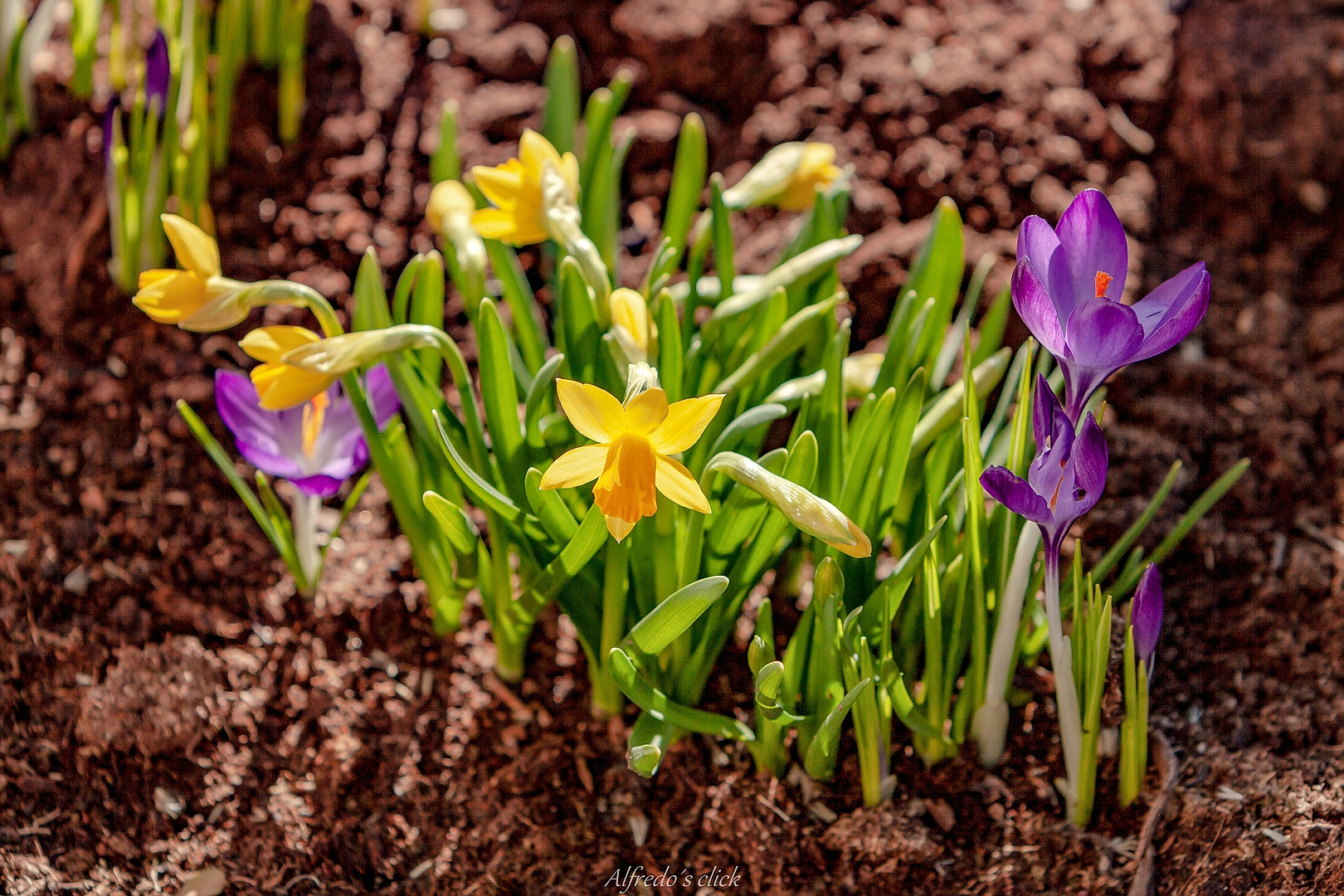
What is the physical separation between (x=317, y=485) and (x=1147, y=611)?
1.00 m

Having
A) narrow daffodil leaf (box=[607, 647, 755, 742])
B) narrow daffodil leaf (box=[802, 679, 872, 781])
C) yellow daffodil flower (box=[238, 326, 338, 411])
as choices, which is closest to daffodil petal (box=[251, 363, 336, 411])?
yellow daffodil flower (box=[238, 326, 338, 411])

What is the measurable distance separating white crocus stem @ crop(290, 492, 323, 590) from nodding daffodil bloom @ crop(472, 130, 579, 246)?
16.8 inches

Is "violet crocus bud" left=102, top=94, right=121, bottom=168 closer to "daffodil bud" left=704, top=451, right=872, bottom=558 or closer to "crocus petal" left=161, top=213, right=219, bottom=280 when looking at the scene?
"crocus petal" left=161, top=213, right=219, bottom=280

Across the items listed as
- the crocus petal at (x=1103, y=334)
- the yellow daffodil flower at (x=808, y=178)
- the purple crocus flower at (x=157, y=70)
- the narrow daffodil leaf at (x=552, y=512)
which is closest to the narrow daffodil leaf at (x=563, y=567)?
the narrow daffodil leaf at (x=552, y=512)

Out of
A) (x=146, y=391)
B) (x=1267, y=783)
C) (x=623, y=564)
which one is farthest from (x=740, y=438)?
(x=146, y=391)

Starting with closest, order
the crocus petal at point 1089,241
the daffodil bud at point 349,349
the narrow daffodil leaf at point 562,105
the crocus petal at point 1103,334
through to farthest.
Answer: the crocus petal at point 1103,334 < the crocus petal at point 1089,241 < the daffodil bud at point 349,349 < the narrow daffodil leaf at point 562,105

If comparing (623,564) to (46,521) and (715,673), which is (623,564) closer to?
(715,673)

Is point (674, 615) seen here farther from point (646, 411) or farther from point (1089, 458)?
point (1089, 458)

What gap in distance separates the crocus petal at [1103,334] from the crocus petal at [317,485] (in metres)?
0.89

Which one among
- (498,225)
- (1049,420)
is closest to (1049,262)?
(1049,420)

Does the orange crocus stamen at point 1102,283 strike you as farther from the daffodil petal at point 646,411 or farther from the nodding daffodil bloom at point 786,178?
the nodding daffodil bloom at point 786,178

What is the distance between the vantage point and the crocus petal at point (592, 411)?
3.47 feet

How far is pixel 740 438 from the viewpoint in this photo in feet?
4.54

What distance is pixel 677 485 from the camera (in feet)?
3.67
